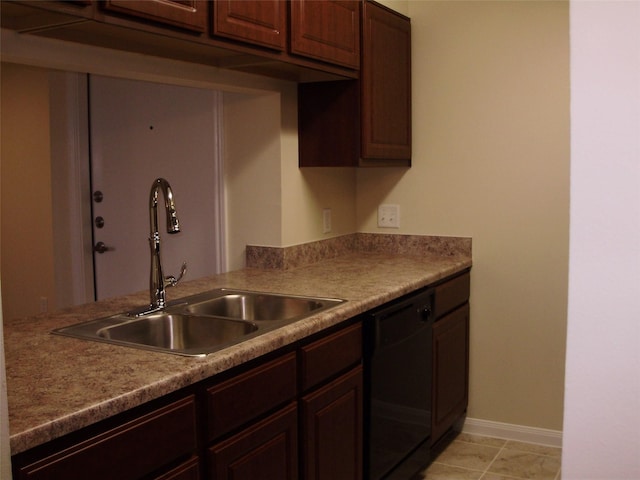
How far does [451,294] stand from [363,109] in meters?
0.92

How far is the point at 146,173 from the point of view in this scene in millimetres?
3418

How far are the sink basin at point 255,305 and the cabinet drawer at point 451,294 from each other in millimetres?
769

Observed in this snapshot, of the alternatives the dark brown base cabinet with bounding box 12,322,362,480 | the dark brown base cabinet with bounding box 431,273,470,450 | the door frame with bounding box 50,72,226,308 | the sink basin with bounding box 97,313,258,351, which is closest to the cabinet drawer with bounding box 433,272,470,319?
the dark brown base cabinet with bounding box 431,273,470,450

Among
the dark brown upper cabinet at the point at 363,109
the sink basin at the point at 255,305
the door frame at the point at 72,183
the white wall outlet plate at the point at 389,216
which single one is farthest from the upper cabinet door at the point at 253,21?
the door frame at the point at 72,183

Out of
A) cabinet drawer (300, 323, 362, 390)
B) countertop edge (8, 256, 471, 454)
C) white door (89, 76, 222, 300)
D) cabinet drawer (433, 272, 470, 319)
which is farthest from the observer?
white door (89, 76, 222, 300)

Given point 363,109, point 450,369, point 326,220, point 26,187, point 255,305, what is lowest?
point 450,369

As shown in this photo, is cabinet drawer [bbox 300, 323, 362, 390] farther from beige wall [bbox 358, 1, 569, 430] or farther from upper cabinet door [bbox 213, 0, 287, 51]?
beige wall [bbox 358, 1, 569, 430]

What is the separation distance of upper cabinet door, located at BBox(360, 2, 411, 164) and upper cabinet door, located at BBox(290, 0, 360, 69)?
8cm

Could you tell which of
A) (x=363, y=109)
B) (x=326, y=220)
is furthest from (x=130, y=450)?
(x=326, y=220)

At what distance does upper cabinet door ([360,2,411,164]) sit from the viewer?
3102 mm

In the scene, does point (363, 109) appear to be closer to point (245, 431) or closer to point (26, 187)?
point (245, 431)

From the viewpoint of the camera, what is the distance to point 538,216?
3332 mm

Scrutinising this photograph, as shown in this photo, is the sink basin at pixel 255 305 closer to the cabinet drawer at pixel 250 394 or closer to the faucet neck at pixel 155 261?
the faucet neck at pixel 155 261

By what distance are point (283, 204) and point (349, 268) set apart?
0.41 m
